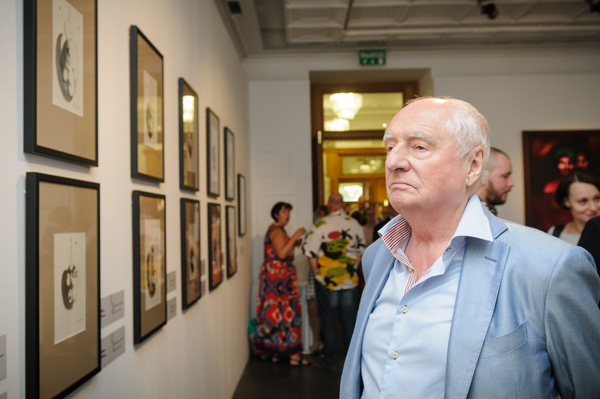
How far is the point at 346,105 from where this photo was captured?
673cm

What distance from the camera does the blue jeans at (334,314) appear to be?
5.11 m

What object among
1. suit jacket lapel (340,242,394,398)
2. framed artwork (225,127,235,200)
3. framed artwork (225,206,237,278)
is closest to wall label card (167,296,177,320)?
suit jacket lapel (340,242,394,398)

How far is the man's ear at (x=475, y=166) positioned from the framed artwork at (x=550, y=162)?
5.23 m

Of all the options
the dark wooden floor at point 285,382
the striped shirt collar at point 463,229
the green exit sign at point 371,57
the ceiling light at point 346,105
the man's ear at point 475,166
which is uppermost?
the green exit sign at point 371,57

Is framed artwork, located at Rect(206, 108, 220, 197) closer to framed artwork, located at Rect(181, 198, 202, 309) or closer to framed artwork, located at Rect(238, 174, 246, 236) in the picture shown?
framed artwork, located at Rect(181, 198, 202, 309)

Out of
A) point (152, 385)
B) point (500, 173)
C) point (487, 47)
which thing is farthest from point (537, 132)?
point (152, 385)

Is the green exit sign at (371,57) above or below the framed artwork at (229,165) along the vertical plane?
above

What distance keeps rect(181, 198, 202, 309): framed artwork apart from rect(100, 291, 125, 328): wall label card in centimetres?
84

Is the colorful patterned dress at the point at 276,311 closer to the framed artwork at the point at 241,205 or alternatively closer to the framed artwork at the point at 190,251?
the framed artwork at the point at 241,205

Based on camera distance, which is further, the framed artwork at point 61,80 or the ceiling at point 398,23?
the ceiling at point 398,23

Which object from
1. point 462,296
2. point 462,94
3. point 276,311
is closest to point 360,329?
point 462,296

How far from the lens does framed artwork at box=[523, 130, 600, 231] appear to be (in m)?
6.12

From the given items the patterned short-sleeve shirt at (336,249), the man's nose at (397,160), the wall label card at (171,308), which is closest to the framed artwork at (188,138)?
the wall label card at (171,308)

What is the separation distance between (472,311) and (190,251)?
6.50 feet
